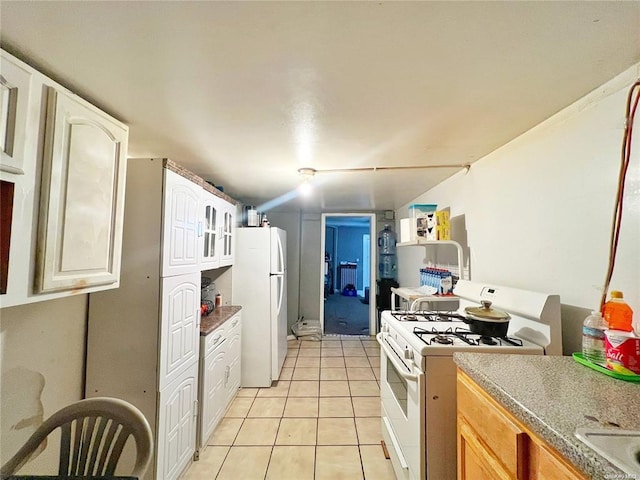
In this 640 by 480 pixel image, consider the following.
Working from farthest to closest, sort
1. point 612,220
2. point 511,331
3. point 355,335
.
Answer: point 355,335
point 511,331
point 612,220

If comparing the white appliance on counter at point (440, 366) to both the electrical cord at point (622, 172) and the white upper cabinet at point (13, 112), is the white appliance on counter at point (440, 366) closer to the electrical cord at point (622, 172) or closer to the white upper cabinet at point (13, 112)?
the electrical cord at point (622, 172)

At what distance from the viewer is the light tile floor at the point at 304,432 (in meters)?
1.77

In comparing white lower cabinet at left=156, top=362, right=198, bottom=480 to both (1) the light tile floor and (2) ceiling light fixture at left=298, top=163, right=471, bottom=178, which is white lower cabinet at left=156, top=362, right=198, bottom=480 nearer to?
(1) the light tile floor

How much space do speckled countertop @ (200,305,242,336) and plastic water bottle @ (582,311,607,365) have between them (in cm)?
206

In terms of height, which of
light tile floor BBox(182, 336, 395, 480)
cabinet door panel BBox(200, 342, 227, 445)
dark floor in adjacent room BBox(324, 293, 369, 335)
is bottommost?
light tile floor BBox(182, 336, 395, 480)

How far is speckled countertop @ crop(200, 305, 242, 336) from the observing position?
6.69 feet

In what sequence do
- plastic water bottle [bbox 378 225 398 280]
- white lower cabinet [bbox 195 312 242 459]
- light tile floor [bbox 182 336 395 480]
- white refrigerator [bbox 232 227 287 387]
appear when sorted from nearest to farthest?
light tile floor [bbox 182 336 395 480], white lower cabinet [bbox 195 312 242 459], white refrigerator [bbox 232 227 287 387], plastic water bottle [bbox 378 225 398 280]

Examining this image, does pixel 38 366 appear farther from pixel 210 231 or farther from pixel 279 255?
pixel 279 255

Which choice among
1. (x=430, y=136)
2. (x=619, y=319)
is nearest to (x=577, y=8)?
(x=430, y=136)

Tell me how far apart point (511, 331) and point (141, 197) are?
7.11 ft

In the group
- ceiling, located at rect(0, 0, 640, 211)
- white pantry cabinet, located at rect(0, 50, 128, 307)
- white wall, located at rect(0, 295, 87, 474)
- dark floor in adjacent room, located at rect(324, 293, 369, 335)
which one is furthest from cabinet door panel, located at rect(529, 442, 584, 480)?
dark floor in adjacent room, located at rect(324, 293, 369, 335)

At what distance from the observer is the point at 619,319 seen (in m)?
0.96

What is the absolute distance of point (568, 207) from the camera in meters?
1.26

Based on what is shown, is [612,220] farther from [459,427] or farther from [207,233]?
[207,233]
